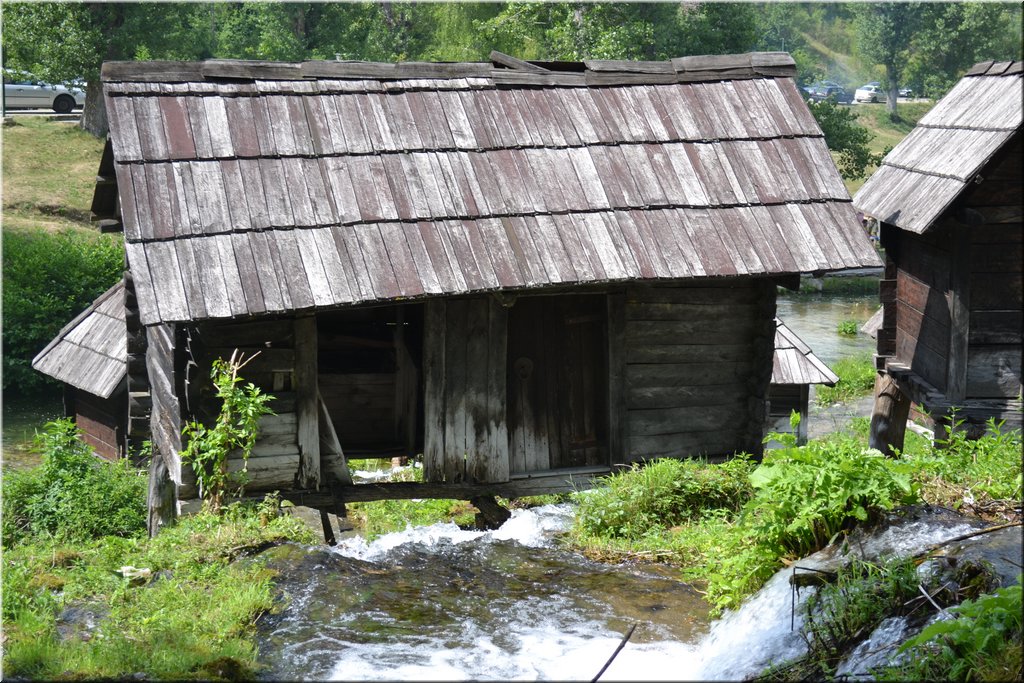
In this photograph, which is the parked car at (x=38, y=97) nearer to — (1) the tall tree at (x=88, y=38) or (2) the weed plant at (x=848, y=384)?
(1) the tall tree at (x=88, y=38)

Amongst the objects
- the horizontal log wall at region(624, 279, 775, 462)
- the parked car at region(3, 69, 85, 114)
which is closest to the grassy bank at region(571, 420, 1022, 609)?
the horizontal log wall at region(624, 279, 775, 462)

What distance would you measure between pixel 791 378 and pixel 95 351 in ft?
34.8

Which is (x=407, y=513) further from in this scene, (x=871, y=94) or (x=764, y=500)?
(x=871, y=94)

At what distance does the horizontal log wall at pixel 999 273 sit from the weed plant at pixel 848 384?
12372mm

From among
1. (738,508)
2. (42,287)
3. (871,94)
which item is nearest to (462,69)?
(738,508)

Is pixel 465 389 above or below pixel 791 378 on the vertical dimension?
above

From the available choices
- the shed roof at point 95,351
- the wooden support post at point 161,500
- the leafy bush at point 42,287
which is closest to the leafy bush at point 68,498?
the wooden support post at point 161,500

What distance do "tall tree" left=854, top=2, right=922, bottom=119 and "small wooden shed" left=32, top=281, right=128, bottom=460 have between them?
142 feet

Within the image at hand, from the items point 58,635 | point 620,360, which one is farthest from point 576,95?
point 58,635

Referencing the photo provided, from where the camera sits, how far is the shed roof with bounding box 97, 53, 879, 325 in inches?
332

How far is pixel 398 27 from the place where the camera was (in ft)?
129

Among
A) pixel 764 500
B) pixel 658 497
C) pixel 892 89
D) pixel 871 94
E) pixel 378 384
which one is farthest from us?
pixel 871 94

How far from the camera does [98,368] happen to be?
50.0 feet

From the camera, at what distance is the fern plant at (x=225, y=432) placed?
8383 mm
